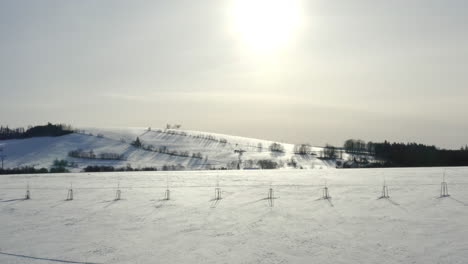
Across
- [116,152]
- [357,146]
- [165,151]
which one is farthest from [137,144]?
[357,146]

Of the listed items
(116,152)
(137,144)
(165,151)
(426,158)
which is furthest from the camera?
(137,144)

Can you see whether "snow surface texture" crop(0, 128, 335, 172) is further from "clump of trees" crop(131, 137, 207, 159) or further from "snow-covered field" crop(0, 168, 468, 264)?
"snow-covered field" crop(0, 168, 468, 264)

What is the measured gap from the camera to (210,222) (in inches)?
1180

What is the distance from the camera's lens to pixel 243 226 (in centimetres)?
2856

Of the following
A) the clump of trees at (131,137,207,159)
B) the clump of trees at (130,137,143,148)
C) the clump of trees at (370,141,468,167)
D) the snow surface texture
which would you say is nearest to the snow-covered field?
the clump of trees at (370,141,468,167)

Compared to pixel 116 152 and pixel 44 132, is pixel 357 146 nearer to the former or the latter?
pixel 116 152

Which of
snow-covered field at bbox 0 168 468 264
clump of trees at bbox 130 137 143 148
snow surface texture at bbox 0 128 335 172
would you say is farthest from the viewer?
clump of trees at bbox 130 137 143 148

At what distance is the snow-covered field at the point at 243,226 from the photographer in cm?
2275

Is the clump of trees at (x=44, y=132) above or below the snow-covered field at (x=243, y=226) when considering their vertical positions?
above

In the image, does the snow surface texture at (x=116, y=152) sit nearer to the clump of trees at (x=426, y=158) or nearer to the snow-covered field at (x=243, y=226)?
the clump of trees at (x=426, y=158)

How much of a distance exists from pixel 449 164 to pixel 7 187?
90050 millimetres

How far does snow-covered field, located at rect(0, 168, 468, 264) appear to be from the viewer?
22750 mm

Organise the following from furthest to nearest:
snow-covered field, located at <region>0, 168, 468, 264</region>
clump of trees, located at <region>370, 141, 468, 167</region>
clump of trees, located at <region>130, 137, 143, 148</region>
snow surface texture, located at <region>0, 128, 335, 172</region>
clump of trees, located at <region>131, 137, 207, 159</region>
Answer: clump of trees, located at <region>130, 137, 143, 148</region> → clump of trees, located at <region>131, 137, 207, 159</region> → snow surface texture, located at <region>0, 128, 335, 172</region> → clump of trees, located at <region>370, 141, 468, 167</region> → snow-covered field, located at <region>0, 168, 468, 264</region>

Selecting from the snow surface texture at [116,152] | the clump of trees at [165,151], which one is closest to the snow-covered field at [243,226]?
the snow surface texture at [116,152]
